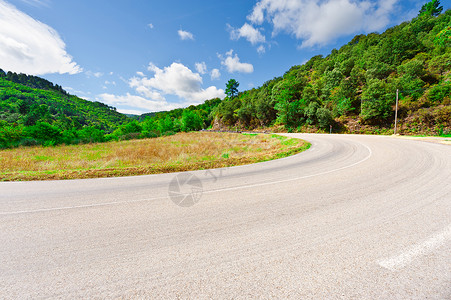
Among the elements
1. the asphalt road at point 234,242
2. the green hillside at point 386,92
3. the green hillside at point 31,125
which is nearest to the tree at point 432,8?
the green hillside at point 386,92

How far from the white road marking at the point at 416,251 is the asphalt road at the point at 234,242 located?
0.02 meters

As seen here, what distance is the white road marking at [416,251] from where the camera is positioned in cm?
204

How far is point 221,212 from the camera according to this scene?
11.4 feet

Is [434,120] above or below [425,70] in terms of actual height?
below

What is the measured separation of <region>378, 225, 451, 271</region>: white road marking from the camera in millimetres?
2045

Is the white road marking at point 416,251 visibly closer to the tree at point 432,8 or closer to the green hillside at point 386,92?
the green hillside at point 386,92

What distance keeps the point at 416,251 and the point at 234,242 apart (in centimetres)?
261

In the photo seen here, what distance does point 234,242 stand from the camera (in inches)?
101

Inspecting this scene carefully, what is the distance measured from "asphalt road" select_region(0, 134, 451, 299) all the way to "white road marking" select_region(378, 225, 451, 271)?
0.05 feet

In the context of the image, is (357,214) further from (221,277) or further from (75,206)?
(75,206)

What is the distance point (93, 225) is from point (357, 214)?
536 cm

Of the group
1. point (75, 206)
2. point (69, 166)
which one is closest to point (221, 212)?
point (75, 206)

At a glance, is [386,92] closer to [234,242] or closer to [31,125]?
[234,242]

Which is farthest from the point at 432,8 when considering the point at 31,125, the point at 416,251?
the point at 31,125
